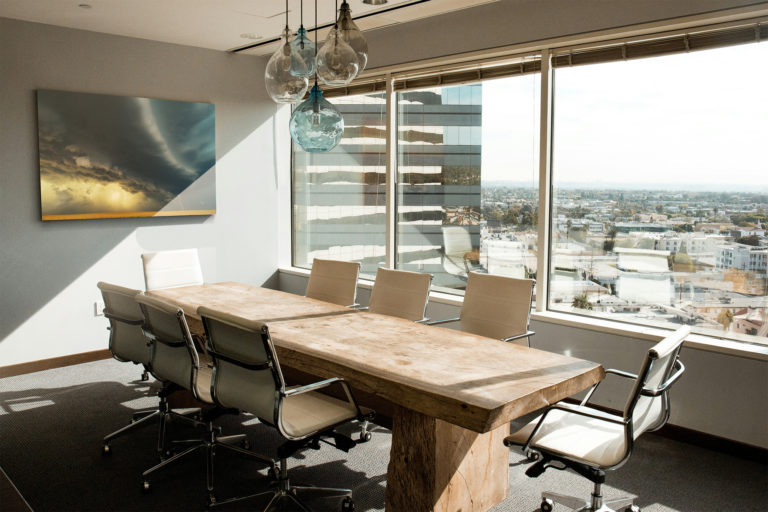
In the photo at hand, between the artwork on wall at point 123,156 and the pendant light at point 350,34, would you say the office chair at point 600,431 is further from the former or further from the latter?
the artwork on wall at point 123,156

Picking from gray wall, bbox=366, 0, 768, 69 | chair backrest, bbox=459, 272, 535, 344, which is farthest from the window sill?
gray wall, bbox=366, 0, 768, 69

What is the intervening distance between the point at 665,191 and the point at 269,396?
9.71 ft

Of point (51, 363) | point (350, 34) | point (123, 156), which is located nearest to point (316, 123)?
point (350, 34)

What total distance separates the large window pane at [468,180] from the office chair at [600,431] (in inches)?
87.3

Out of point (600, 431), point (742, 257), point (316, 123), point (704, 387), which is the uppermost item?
point (316, 123)

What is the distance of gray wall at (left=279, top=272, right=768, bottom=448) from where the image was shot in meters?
3.72

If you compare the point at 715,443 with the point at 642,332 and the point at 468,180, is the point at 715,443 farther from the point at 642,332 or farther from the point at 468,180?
the point at 468,180

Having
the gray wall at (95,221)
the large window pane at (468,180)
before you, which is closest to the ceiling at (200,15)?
the gray wall at (95,221)

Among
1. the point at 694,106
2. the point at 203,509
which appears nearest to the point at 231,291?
the point at 203,509

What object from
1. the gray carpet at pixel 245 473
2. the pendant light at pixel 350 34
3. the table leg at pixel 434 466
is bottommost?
the gray carpet at pixel 245 473

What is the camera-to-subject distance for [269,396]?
2.80m

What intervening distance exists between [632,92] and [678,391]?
201cm

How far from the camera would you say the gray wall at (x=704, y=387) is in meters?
3.72

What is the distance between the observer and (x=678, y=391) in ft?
13.2
